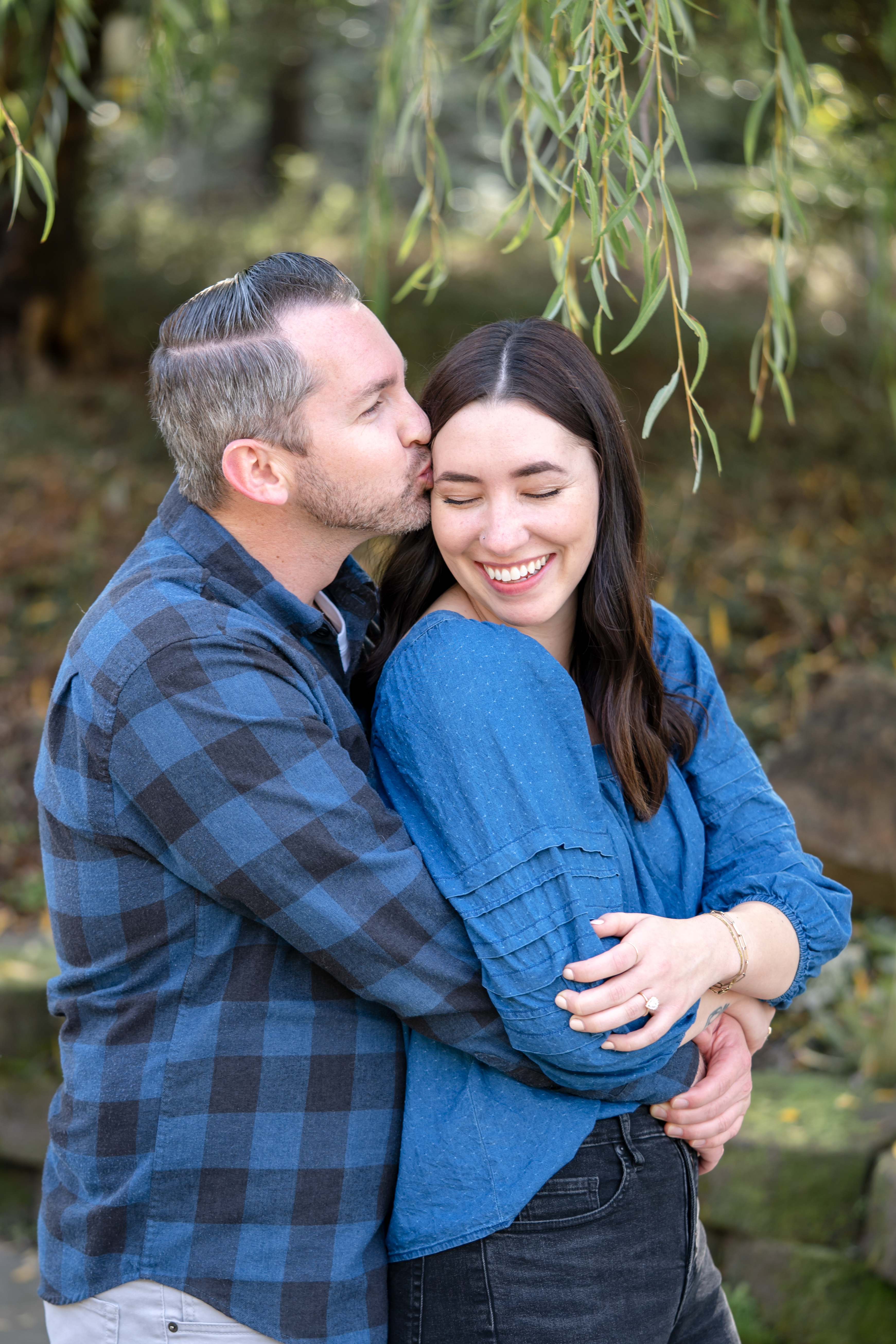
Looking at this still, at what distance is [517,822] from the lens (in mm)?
1445

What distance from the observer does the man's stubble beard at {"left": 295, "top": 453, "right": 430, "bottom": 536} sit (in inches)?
65.8

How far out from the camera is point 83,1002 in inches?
60.9

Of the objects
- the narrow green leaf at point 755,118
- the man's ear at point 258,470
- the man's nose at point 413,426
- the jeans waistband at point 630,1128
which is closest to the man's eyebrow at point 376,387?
the man's nose at point 413,426

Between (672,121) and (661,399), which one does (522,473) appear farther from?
(672,121)

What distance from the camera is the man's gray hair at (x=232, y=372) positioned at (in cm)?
166

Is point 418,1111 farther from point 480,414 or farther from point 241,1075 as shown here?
point 480,414

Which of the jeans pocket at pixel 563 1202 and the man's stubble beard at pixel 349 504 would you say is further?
the man's stubble beard at pixel 349 504

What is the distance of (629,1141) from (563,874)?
0.39 metres

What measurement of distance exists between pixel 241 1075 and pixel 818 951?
31.8 inches

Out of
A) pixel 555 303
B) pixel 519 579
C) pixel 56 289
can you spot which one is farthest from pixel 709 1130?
pixel 56 289

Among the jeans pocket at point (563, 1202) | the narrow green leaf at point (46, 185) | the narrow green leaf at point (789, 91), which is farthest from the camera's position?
the narrow green leaf at point (789, 91)

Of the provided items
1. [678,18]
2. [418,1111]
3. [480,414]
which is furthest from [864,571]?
[418,1111]

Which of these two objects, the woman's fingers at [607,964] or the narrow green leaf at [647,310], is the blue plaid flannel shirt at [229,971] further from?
the narrow green leaf at [647,310]

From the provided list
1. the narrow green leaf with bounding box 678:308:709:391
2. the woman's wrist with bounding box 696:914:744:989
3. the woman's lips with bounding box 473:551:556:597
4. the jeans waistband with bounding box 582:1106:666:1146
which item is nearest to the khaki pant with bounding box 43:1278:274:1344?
the jeans waistband with bounding box 582:1106:666:1146
